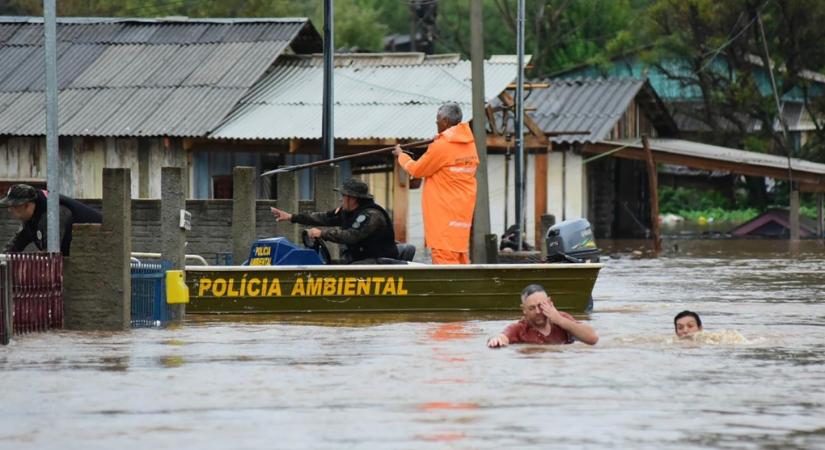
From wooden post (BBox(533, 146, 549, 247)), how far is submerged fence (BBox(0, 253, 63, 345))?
73.0ft

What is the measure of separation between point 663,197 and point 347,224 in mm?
54920

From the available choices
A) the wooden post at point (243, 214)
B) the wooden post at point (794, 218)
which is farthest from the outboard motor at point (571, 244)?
the wooden post at point (794, 218)

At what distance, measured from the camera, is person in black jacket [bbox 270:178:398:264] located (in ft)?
60.3

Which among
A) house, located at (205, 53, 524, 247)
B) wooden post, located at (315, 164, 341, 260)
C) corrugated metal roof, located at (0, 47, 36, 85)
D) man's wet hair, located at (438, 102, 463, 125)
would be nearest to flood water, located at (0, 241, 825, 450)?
man's wet hair, located at (438, 102, 463, 125)

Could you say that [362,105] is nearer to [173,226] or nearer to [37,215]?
[173,226]

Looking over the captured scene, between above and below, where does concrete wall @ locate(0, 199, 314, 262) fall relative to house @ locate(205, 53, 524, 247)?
below

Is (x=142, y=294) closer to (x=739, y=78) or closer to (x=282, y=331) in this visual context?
(x=282, y=331)

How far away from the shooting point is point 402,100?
34094mm

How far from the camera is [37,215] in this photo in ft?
57.6

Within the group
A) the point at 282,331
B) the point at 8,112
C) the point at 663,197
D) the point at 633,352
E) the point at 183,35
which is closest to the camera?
the point at 633,352

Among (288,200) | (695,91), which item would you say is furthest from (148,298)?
(695,91)

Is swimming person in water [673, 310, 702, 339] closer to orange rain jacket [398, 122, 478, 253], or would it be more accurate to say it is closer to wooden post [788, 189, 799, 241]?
orange rain jacket [398, 122, 478, 253]

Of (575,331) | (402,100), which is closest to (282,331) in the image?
(575,331)

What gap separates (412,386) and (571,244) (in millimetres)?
7287
